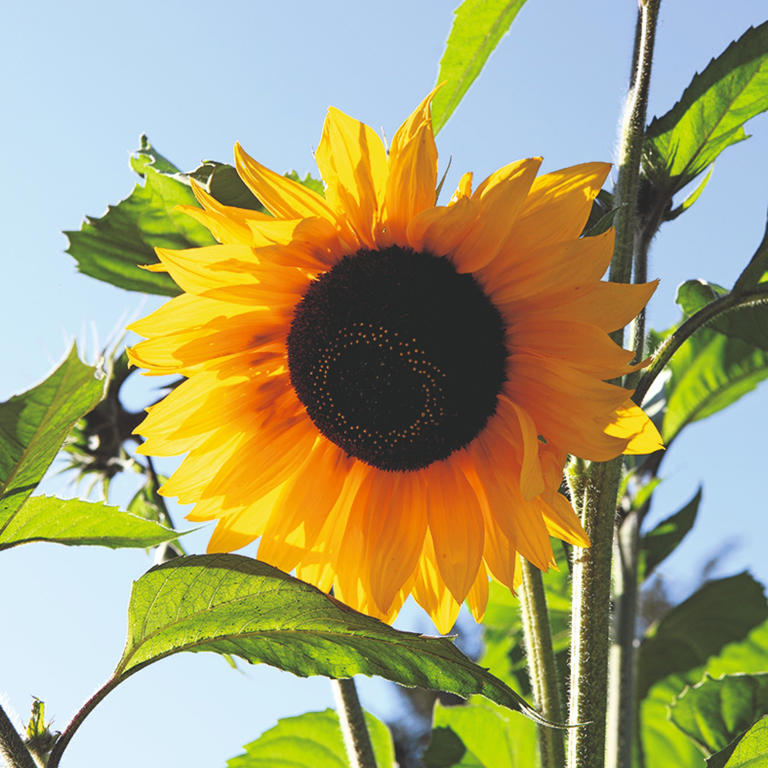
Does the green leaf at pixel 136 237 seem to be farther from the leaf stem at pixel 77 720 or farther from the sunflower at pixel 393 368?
the leaf stem at pixel 77 720

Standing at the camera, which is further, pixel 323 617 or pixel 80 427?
pixel 80 427

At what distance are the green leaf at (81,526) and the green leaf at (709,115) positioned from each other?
61 centimetres

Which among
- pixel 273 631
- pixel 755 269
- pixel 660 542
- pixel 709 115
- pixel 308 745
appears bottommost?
pixel 308 745

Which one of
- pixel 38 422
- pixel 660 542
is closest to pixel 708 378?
pixel 660 542

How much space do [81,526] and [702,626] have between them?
1.25m

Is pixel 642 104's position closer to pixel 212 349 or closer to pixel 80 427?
pixel 212 349

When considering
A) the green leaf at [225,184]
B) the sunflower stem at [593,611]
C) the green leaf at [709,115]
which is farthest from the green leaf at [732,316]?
the green leaf at [225,184]

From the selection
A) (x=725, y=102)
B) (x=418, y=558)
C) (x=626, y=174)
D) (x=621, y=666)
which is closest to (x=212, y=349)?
(x=418, y=558)

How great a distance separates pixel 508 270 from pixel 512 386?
0.13 m

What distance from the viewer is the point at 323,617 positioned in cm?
63

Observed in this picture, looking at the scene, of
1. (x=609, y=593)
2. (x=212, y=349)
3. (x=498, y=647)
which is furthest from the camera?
(x=498, y=647)

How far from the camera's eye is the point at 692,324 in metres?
0.89

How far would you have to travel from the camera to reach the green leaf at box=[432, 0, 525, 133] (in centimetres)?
92

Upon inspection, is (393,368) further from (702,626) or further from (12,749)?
(702,626)
